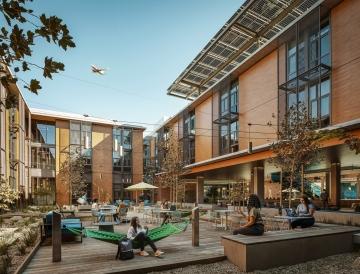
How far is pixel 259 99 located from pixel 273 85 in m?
1.78

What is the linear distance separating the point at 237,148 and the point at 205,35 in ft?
31.6

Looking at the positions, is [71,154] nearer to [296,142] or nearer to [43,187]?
[43,187]

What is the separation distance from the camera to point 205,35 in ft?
86.3

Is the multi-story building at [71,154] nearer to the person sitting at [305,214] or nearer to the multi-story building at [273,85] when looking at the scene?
the multi-story building at [273,85]

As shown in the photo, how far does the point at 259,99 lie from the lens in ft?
73.2

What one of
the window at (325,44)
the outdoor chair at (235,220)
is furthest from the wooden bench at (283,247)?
the window at (325,44)

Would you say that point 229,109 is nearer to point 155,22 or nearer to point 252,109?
point 252,109

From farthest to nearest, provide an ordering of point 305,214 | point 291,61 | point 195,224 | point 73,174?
point 73,174
point 291,61
point 305,214
point 195,224

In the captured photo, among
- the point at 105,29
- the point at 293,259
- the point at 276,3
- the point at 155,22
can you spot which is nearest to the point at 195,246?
the point at 293,259

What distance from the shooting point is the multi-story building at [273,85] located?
15.4 metres

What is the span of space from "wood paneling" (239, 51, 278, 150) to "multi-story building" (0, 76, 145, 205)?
45.5 feet

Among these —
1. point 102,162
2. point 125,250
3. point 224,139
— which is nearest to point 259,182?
point 224,139

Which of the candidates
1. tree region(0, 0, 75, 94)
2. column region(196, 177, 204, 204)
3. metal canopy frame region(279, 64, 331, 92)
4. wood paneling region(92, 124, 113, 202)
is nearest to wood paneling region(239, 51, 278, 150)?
metal canopy frame region(279, 64, 331, 92)

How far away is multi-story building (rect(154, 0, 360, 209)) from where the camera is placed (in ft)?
50.4
